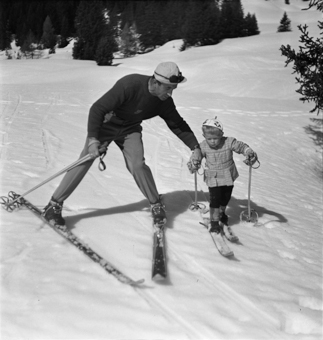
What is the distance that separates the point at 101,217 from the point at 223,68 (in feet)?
81.3

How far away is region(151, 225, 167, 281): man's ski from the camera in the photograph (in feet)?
12.7

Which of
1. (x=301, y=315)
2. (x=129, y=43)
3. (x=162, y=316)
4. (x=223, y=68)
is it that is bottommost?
(x=301, y=315)

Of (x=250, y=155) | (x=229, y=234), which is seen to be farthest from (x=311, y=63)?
(x=229, y=234)

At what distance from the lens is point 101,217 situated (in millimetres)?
5223

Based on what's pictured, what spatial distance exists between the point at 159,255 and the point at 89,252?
77cm

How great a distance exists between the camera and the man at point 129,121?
14.4 feet

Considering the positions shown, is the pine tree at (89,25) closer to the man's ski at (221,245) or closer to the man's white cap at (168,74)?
the man's white cap at (168,74)

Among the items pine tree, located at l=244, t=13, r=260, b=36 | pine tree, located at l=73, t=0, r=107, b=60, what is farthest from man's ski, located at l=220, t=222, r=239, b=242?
pine tree, located at l=244, t=13, r=260, b=36

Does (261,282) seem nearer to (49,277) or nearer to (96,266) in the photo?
(96,266)

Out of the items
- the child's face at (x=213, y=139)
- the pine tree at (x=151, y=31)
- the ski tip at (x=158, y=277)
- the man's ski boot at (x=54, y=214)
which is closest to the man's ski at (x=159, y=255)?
the ski tip at (x=158, y=277)

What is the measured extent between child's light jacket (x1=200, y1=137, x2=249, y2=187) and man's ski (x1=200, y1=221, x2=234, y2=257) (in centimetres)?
66

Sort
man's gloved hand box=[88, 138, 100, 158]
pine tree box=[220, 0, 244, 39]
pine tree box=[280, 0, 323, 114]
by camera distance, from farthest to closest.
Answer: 1. pine tree box=[220, 0, 244, 39]
2. pine tree box=[280, 0, 323, 114]
3. man's gloved hand box=[88, 138, 100, 158]

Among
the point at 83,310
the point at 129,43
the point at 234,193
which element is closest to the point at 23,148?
the point at 234,193

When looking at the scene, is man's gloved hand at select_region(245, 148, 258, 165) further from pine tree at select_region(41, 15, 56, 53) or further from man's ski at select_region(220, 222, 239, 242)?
pine tree at select_region(41, 15, 56, 53)
